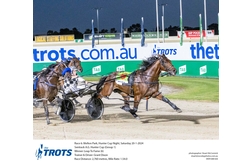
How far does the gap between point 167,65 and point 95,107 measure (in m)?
1.62

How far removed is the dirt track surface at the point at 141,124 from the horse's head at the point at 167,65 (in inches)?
18.8

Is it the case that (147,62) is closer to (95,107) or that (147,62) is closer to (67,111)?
(95,107)

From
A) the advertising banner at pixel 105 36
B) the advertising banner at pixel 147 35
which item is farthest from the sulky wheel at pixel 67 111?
the advertising banner at pixel 147 35

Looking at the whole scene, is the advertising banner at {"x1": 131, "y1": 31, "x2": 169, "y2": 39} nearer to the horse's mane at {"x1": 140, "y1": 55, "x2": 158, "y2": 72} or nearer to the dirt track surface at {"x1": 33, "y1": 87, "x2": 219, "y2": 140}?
the horse's mane at {"x1": 140, "y1": 55, "x2": 158, "y2": 72}

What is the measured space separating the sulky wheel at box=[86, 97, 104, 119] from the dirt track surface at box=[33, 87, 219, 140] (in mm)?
82

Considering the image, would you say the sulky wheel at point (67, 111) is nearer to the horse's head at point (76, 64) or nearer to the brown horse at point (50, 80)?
the brown horse at point (50, 80)

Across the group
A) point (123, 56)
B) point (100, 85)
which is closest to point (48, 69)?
point (100, 85)

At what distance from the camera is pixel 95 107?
12273 millimetres

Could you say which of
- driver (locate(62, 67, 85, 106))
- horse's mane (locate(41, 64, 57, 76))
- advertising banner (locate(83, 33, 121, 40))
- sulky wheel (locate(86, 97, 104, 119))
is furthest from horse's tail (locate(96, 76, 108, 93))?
horse's mane (locate(41, 64, 57, 76))

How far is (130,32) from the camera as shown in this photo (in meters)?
12.1

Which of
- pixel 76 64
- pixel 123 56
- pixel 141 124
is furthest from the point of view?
pixel 123 56
